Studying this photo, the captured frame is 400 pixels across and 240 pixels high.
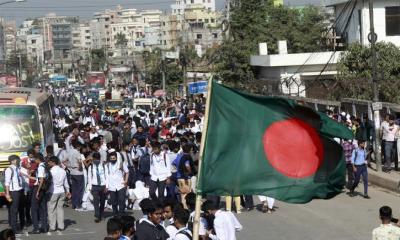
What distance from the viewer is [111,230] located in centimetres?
866

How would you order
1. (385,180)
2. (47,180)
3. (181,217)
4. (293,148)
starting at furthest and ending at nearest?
(385,180) < (47,180) < (181,217) < (293,148)

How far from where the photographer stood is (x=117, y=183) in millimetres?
16672

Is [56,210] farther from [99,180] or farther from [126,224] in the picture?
[126,224]

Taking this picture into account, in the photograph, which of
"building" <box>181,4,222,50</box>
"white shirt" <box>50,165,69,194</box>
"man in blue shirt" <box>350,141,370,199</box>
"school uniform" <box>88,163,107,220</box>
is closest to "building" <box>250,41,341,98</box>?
"man in blue shirt" <box>350,141,370,199</box>

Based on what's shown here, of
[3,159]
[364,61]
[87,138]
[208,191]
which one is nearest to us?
[208,191]

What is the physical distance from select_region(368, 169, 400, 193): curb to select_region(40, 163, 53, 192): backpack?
8620 mm

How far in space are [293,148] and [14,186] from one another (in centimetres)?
862

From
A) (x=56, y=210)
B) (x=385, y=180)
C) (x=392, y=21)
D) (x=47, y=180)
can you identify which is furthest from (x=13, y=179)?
(x=392, y=21)

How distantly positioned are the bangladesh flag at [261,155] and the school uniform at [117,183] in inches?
347

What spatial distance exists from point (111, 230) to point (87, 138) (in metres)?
15.0

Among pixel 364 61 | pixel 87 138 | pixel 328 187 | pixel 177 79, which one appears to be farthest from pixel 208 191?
pixel 177 79

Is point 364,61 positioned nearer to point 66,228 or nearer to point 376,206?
point 376,206

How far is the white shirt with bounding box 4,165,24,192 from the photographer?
15375 millimetres

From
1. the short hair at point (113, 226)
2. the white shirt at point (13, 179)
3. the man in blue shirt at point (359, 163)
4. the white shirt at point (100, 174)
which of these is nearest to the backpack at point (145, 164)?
the white shirt at point (100, 174)
